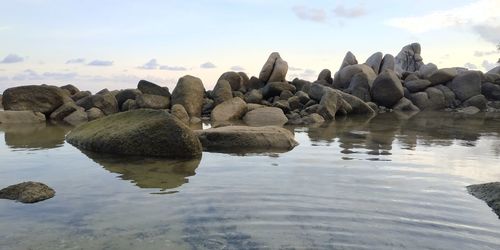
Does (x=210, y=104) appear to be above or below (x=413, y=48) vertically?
A: below

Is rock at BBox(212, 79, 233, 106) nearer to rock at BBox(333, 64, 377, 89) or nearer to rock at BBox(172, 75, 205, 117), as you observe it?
rock at BBox(172, 75, 205, 117)

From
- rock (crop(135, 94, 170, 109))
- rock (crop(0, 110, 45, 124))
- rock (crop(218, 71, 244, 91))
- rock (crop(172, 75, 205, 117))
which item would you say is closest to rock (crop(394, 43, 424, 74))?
rock (crop(218, 71, 244, 91))

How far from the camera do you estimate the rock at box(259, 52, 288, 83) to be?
27719mm

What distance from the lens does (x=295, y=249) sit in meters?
4.41

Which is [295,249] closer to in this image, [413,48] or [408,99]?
[408,99]

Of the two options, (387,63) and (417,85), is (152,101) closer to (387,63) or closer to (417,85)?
(417,85)

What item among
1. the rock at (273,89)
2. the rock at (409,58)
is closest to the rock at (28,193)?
the rock at (273,89)

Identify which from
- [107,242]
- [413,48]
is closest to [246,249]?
[107,242]

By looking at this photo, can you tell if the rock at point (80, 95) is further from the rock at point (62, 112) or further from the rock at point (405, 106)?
the rock at point (405, 106)

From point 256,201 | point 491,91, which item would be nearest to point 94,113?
point 256,201

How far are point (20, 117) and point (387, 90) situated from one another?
1731cm

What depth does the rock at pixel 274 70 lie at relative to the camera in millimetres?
27719

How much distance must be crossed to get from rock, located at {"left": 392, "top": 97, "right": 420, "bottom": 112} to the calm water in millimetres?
15740

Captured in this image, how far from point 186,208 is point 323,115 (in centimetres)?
1478
